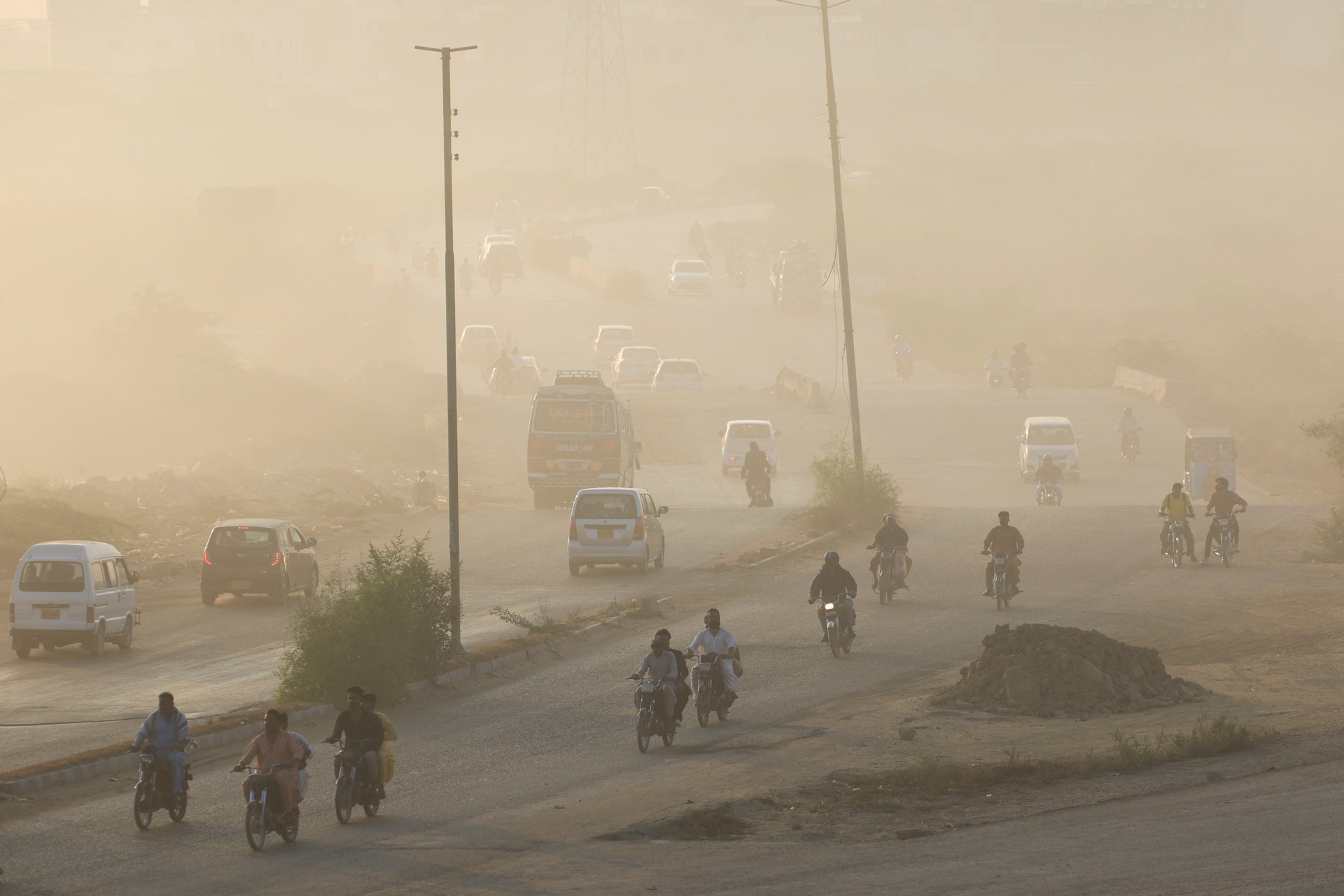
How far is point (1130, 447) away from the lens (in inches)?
1789

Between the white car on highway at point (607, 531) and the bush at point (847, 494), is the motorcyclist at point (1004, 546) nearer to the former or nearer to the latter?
the white car on highway at point (607, 531)

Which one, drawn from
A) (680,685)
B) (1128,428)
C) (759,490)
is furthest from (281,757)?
(1128,428)

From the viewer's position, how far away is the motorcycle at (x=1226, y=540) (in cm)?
2820


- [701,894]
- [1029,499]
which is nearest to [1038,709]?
[701,894]

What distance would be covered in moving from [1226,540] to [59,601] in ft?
65.9

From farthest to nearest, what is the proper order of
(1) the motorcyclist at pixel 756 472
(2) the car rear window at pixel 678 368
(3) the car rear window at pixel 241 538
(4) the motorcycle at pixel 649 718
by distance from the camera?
1. (2) the car rear window at pixel 678 368
2. (1) the motorcyclist at pixel 756 472
3. (3) the car rear window at pixel 241 538
4. (4) the motorcycle at pixel 649 718

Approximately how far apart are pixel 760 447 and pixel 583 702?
27065mm

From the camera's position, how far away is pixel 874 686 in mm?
18938

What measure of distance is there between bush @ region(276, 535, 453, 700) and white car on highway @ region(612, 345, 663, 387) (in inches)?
1531

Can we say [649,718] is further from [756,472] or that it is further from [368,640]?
[756,472]

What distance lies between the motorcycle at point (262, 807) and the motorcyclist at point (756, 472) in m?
27.9

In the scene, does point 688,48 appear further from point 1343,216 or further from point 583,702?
point 583,702

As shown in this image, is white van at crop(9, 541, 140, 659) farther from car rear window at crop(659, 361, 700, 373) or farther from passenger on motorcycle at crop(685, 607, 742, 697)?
car rear window at crop(659, 361, 700, 373)

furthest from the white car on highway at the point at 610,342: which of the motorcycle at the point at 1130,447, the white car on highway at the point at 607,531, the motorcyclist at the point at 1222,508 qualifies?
the motorcyclist at the point at 1222,508
